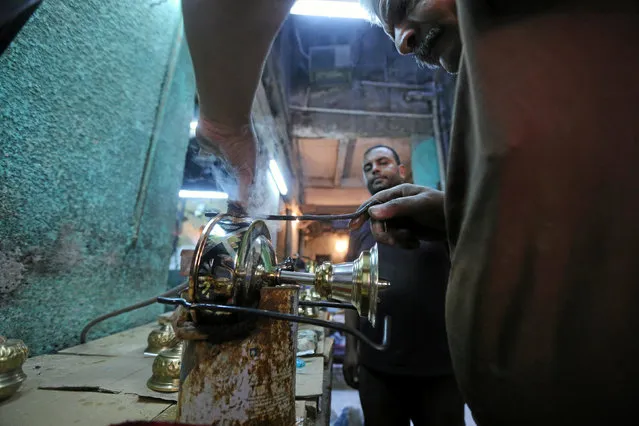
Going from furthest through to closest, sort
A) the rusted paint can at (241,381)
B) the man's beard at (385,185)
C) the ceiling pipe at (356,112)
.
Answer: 1. the ceiling pipe at (356,112)
2. the man's beard at (385,185)
3. the rusted paint can at (241,381)

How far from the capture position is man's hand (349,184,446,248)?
2.86ft

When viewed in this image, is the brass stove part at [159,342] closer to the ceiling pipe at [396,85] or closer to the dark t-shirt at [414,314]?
the dark t-shirt at [414,314]

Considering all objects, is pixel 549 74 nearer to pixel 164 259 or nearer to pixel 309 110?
pixel 164 259

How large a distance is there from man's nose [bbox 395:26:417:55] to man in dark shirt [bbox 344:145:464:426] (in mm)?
1588

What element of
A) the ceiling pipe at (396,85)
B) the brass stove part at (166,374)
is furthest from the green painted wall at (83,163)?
the ceiling pipe at (396,85)

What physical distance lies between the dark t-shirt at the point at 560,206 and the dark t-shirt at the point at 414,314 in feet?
5.77

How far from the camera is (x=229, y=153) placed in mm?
1311

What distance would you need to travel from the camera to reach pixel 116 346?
165cm

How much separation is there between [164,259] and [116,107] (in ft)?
4.40

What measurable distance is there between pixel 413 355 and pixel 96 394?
191cm

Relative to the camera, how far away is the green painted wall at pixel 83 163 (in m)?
1.33

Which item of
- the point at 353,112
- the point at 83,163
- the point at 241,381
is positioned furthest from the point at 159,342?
the point at 353,112

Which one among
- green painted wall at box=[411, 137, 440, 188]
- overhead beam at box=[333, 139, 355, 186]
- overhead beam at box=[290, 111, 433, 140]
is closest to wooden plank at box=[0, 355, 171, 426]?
green painted wall at box=[411, 137, 440, 188]

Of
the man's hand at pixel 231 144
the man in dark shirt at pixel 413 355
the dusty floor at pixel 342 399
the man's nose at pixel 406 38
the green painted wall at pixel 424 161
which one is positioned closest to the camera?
the man's nose at pixel 406 38
